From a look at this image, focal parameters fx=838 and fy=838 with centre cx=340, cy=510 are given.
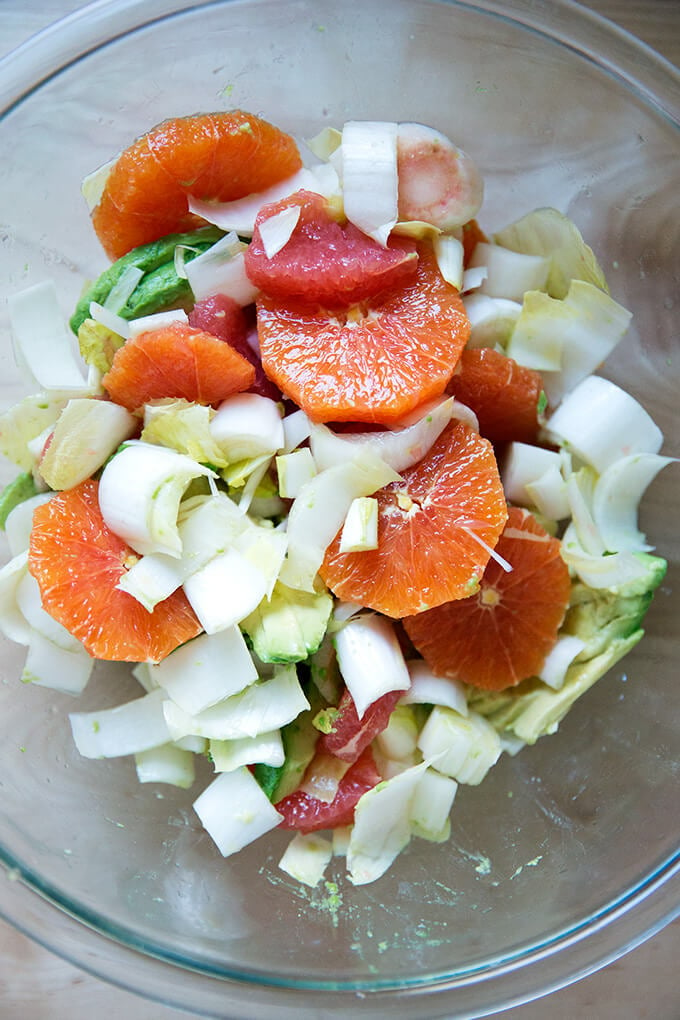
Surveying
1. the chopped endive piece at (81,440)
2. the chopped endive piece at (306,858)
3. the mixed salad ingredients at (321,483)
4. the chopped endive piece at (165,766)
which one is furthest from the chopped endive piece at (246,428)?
the chopped endive piece at (306,858)

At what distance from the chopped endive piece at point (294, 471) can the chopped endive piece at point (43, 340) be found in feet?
1.00

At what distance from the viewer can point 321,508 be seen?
1.11 m

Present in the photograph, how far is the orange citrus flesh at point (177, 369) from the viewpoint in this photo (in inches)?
42.6

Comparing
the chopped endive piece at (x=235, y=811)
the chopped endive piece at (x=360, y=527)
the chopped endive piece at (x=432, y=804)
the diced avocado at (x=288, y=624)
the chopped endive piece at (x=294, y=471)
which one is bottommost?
the chopped endive piece at (x=432, y=804)

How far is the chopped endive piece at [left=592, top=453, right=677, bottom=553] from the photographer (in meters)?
1.27

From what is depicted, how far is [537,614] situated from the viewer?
4.03 feet

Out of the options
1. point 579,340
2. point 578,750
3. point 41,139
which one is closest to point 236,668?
point 578,750

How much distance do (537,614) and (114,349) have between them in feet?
2.35

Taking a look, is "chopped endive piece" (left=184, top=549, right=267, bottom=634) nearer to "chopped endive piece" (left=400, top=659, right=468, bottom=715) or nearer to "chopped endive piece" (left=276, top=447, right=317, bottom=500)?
"chopped endive piece" (left=276, top=447, right=317, bottom=500)

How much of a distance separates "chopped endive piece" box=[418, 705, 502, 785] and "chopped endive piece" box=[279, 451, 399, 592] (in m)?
0.29

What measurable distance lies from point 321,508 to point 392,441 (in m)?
0.13

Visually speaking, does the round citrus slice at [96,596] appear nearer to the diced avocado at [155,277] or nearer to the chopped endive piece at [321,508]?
the chopped endive piece at [321,508]

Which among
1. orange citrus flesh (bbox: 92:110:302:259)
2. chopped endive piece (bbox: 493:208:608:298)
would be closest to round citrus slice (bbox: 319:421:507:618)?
chopped endive piece (bbox: 493:208:608:298)

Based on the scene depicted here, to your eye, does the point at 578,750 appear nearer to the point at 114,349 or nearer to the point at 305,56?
the point at 114,349
